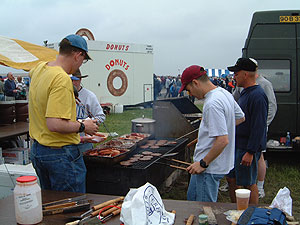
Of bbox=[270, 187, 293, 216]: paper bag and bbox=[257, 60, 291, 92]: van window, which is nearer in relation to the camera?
bbox=[270, 187, 293, 216]: paper bag

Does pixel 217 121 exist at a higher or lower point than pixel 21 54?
lower

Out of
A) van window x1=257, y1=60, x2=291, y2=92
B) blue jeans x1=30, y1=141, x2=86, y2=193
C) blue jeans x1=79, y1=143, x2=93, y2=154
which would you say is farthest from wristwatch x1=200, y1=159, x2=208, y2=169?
van window x1=257, y1=60, x2=291, y2=92

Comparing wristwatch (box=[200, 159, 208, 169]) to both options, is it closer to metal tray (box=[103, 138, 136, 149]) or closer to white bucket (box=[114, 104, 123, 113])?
metal tray (box=[103, 138, 136, 149])

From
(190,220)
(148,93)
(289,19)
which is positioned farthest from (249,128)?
(148,93)

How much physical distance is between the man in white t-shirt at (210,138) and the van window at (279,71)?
417cm

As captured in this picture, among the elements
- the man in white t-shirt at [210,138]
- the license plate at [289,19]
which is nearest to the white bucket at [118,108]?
the license plate at [289,19]

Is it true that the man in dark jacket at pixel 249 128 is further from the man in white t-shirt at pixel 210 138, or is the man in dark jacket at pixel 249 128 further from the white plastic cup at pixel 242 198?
the white plastic cup at pixel 242 198

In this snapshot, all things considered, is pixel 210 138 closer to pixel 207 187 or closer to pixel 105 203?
pixel 207 187

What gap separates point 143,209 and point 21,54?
5.35 metres

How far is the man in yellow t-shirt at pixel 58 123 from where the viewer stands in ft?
7.68

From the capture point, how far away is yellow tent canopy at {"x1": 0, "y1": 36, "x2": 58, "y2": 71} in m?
5.70

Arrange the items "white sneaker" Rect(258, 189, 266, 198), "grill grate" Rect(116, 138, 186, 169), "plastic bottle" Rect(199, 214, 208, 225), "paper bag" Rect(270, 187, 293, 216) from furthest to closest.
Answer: "white sneaker" Rect(258, 189, 266, 198) → "grill grate" Rect(116, 138, 186, 169) → "paper bag" Rect(270, 187, 293, 216) → "plastic bottle" Rect(199, 214, 208, 225)

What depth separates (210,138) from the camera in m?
2.72

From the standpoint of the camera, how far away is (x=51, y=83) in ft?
7.72
